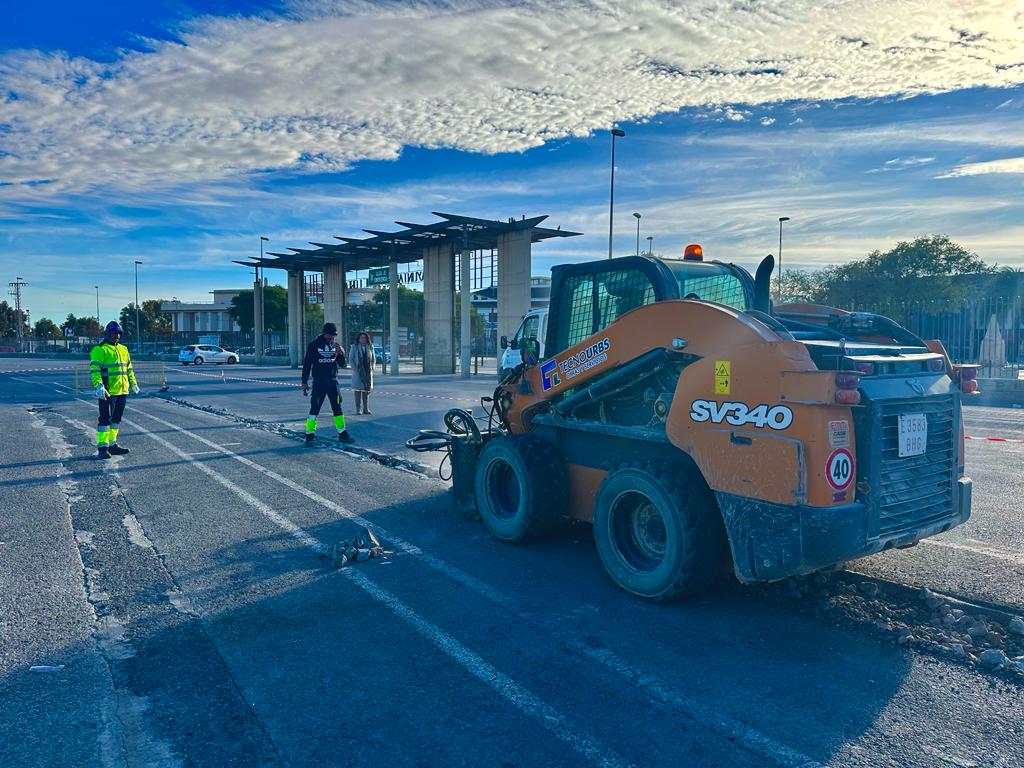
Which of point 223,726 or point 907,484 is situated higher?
point 907,484

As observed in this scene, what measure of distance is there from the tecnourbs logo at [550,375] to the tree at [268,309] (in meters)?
68.9

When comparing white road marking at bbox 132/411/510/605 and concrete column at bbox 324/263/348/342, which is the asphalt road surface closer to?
white road marking at bbox 132/411/510/605

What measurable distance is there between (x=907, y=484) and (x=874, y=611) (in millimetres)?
827

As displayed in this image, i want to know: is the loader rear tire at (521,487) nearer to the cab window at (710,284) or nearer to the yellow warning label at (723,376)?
the cab window at (710,284)

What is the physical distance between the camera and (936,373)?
4.79m

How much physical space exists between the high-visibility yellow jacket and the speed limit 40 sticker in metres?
10.1

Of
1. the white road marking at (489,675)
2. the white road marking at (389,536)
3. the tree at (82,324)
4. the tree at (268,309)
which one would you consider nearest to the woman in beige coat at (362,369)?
the white road marking at (389,536)

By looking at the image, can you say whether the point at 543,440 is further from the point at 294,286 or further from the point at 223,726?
the point at 294,286

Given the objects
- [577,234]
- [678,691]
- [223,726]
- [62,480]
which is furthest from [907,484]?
[577,234]

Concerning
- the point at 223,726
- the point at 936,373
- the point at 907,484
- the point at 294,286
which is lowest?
the point at 223,726

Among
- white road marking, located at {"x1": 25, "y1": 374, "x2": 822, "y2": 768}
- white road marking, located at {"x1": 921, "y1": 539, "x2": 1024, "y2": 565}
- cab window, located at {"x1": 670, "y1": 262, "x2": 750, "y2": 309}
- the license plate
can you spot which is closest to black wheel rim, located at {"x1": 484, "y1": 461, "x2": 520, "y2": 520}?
white road marking, located at {"x1": 25, "y1": 374, "x2": 822, "y2": 768}

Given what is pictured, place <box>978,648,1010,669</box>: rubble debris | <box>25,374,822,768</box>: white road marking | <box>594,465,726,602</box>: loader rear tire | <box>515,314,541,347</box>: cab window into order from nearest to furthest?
<box>25,374,822,768</box>: white road marking < <box>978,648,1010,669</box>: rubble debris < <box>594,465,726,602</box>: loader rear tire < <box>515,314,541,347</box>: cab window

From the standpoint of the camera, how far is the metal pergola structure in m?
32.4

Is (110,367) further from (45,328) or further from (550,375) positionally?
(45,328)
